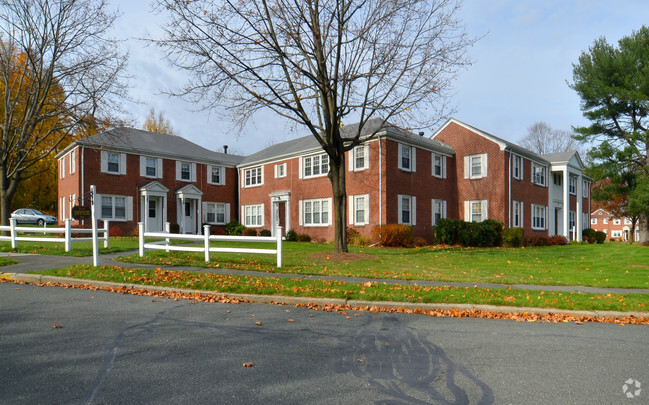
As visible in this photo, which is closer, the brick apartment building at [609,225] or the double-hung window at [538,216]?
the double-hung window at [538,216]

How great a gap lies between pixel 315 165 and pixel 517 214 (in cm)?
1402

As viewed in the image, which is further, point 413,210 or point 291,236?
point 291,236

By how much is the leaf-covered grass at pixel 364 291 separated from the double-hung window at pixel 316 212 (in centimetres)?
1729

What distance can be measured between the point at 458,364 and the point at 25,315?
6.45 meters

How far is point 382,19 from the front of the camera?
16516mm

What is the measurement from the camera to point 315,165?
2938 centimetres

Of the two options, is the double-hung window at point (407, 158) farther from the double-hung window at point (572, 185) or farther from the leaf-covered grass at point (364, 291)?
the double-hung window at point (572, 185)

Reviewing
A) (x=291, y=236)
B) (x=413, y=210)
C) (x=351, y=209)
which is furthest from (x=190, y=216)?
(x=413, y=210)

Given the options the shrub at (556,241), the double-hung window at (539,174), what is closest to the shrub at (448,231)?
the shrub at (556,241)

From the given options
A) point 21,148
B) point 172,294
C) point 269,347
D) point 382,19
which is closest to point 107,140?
point 21,148

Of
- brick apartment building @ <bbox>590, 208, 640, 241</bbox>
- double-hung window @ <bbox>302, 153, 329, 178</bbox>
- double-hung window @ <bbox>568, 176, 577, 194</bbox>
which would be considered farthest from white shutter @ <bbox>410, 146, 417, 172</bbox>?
brick apartment building @ <bbox>590, 208, 640, 241</bbox>

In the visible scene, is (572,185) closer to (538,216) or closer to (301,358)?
(538,216)

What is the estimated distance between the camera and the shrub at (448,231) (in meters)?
25.9

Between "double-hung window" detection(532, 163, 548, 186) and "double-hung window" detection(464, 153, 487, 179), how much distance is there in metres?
5.88
